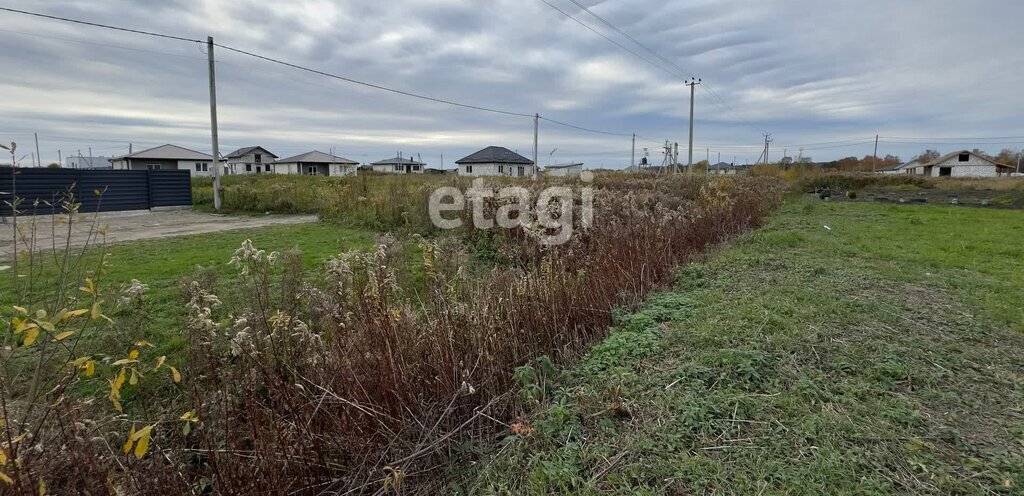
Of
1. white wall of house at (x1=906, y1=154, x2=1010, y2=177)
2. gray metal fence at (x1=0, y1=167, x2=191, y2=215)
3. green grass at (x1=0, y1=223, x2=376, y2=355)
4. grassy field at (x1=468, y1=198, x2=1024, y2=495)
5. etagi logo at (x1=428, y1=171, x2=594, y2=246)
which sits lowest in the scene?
grassy field at (x1=468, y1=198, x2=1024, y2=495)

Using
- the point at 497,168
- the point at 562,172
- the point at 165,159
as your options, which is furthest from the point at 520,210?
the point at 165,159

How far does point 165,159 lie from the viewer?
39281 mm

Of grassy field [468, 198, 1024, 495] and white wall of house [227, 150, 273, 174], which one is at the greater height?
white wall of house [227, 150, 273, 174]

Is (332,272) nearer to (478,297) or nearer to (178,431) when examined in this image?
(478,297)

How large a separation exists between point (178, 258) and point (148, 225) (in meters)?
5.82

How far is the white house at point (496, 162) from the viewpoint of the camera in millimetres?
48625

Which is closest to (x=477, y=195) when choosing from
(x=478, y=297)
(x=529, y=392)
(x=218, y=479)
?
(x=478, y=297)

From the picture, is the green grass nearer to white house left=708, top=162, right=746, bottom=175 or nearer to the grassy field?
the grassy field

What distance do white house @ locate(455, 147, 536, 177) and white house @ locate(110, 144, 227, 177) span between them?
73.2 ft

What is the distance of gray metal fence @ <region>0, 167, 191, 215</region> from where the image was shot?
1198 cm

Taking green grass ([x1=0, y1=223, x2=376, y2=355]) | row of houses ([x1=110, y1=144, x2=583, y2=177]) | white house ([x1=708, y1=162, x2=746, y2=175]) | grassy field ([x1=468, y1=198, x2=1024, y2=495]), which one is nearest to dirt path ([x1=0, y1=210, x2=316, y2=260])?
green grass ([x1=0, y1=223, x2=376, y2=355])

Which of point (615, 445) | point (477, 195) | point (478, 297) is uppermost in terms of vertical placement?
point (477, 195)

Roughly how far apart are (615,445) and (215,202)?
1530 cm

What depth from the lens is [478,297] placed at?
9.65 feet
